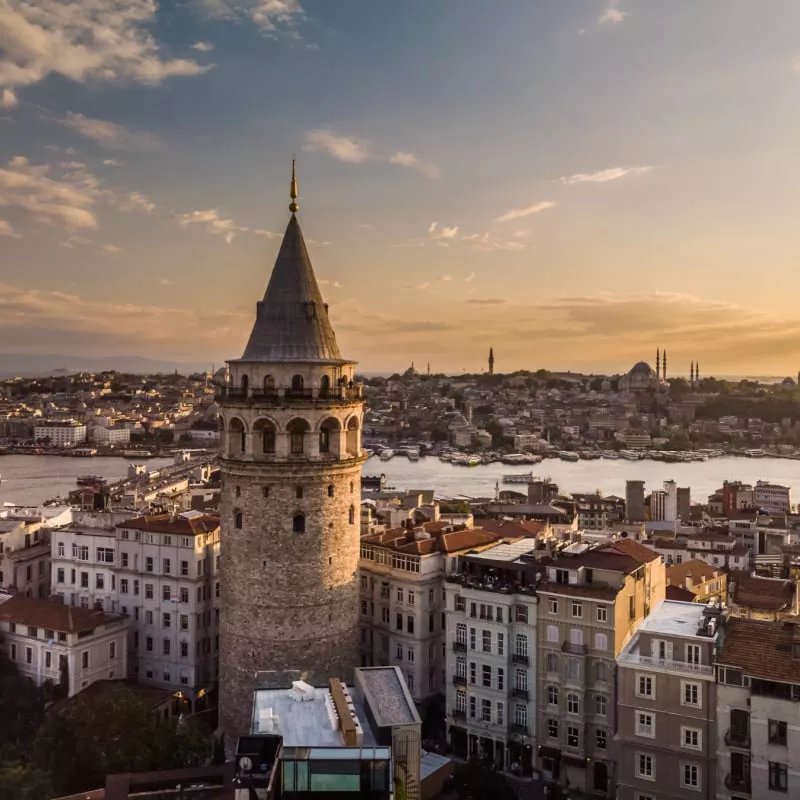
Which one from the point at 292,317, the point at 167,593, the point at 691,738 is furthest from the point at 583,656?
the point at 167,593

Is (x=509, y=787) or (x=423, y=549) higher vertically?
(x=423, y=549)

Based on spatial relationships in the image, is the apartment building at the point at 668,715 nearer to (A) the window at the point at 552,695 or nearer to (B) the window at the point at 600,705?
(B) the window at the point at 600,705

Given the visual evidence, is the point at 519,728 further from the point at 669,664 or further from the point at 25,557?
the point at 25,557

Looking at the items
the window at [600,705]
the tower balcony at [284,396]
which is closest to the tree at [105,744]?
the tower balcony at [284,396]

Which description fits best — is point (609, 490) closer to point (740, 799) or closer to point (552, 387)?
point (740, 799)

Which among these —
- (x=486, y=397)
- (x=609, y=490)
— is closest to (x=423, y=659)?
(x=609, y=490)

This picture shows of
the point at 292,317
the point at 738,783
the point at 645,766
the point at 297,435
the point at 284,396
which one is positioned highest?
the point at 292,317

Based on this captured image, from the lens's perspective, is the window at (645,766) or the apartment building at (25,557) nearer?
the window at (645,766)
